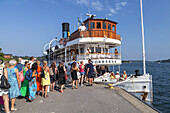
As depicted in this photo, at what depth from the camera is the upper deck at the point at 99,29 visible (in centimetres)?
1348

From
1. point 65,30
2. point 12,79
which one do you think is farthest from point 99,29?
point 12,79

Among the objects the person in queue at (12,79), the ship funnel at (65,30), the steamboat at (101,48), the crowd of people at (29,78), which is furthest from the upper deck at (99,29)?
the person in queue at (12,79)

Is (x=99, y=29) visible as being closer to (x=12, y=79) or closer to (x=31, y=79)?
(x=31, y=79)

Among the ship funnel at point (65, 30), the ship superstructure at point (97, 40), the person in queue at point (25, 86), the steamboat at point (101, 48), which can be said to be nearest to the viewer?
the person in queue at point (25, 86)

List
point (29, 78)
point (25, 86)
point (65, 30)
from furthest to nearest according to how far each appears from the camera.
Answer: point (65, 30) < point (25, 86) < point (29, 78)

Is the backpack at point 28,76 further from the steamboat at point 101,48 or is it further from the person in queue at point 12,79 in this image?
the steamboat at point 101,48

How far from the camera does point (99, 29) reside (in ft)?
47.1

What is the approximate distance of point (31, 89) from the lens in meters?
5.48

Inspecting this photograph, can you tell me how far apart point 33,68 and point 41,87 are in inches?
60.8

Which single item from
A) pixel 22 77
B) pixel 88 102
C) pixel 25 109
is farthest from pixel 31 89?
pixel 88 102

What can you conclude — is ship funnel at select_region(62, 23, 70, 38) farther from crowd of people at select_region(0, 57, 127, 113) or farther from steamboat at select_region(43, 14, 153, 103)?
crowd of people at select_region(0, 57, 127, 113)

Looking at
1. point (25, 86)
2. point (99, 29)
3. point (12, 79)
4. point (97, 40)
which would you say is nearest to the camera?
point (12, 79)

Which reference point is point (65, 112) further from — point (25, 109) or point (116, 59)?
point (116, 59)

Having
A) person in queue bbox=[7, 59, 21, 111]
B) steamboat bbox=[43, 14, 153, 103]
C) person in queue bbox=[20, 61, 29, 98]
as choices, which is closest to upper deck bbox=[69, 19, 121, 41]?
steamboat bbox=[43, 14, 153, 103]
